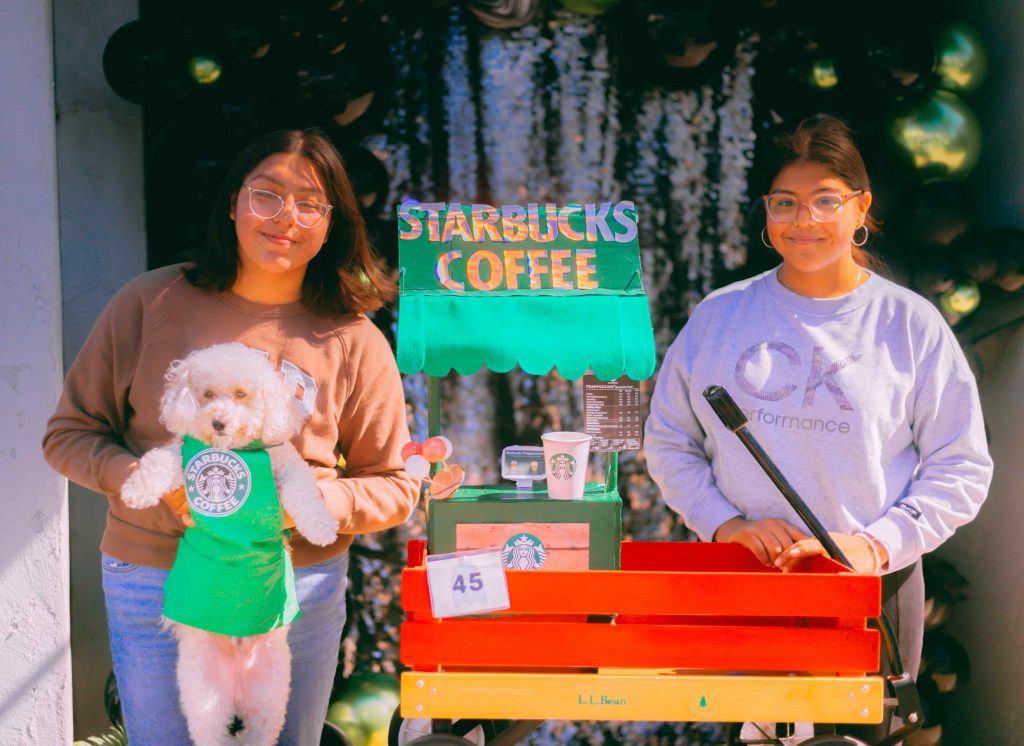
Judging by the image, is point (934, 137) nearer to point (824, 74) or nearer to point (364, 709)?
point (824, 74)

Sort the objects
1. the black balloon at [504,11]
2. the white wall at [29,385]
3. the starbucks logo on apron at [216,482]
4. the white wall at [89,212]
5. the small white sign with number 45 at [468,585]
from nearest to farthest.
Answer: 1. the small white sign with number 45 at [468,585]
2. the starbucks logo on apron at [216,482]
3. the white wall at [29,385]
4. the black balloon at [504,11]
5. the white wall at [89,212]

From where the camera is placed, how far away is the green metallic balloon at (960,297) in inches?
127

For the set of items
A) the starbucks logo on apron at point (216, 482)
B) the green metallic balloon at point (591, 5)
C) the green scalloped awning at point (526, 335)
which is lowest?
the starbucks logo on apron at point (216, 482)

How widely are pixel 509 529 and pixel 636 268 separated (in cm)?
64

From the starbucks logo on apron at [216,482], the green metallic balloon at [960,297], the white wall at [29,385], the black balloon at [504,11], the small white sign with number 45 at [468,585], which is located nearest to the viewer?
the small white sign with number 45 at [468,585]

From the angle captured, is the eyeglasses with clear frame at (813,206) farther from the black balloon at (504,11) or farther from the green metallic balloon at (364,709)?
the green metallic balloon at (364,709)

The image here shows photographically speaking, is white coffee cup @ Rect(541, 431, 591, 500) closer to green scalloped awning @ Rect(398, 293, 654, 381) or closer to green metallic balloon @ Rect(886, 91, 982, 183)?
green scalloped awning @ Rect(398, 293, 654, 381)

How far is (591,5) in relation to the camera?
131 inches

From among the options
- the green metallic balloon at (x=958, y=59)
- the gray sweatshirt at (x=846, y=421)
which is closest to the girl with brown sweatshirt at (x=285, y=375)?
the gray sweatshirt at (x=846, y=421)

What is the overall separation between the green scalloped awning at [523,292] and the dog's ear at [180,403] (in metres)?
0.42

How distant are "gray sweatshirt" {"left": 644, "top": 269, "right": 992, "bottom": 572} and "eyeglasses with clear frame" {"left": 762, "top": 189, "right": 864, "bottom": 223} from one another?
0.59 feet

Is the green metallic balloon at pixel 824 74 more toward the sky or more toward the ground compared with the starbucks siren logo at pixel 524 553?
more toward the sky

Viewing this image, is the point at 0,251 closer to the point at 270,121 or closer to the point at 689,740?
the point at 270,121

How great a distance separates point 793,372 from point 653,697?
0.78 m
